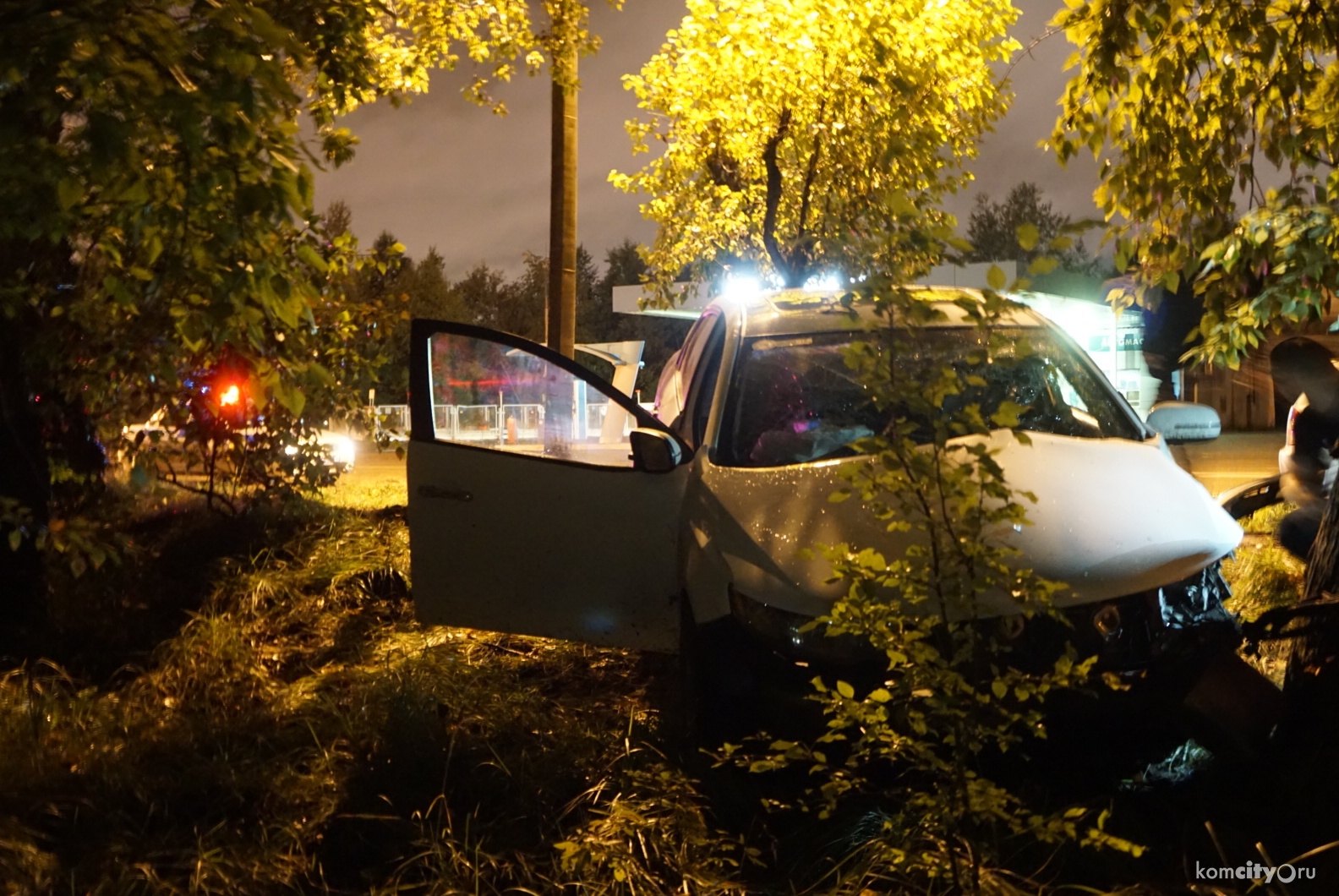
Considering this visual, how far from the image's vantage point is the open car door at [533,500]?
4.68 m

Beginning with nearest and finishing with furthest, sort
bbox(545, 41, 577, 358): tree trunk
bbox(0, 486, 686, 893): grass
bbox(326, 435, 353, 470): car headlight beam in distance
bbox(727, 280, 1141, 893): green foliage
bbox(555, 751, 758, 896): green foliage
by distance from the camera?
bbox(727, 280, 1141, 893): green foliage → bbox(555, 751, 758, 896): green foliage → bbox(0, 486, 686, 893): grass → bbox(326, 435, 353, 470): car headlight beam in distance → bbox(545, 41, 577, 358): tree trunk

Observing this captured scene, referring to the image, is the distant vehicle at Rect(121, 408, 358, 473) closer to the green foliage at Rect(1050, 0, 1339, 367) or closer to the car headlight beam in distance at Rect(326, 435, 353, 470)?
the car headlight beam in distance at Rect(326, 435, 353, 470)

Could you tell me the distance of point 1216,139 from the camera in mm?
4613

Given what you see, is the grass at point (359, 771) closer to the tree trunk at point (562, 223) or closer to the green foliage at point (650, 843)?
the green foliage at point (650, 843)

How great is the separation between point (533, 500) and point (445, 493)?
0.38 m

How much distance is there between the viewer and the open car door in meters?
4.68

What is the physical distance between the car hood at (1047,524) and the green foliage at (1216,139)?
0.84 meters

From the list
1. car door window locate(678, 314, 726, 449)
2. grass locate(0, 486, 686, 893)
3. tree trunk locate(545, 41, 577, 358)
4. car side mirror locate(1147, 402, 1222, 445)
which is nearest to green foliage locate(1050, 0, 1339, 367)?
car side mirror locate(1147, 402, 1222, 445)

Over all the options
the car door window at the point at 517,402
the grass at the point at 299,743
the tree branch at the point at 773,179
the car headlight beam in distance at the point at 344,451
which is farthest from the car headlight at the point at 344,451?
the tree branch at the point at 773,179

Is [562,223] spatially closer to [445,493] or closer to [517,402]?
[517,402]

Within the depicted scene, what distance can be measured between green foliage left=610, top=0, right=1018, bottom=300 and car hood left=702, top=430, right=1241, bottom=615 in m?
4.67

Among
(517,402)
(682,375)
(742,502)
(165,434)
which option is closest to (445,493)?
(517,402)

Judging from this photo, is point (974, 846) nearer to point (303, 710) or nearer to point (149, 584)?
point (303, 710)

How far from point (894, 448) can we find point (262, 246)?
73.1 inches
